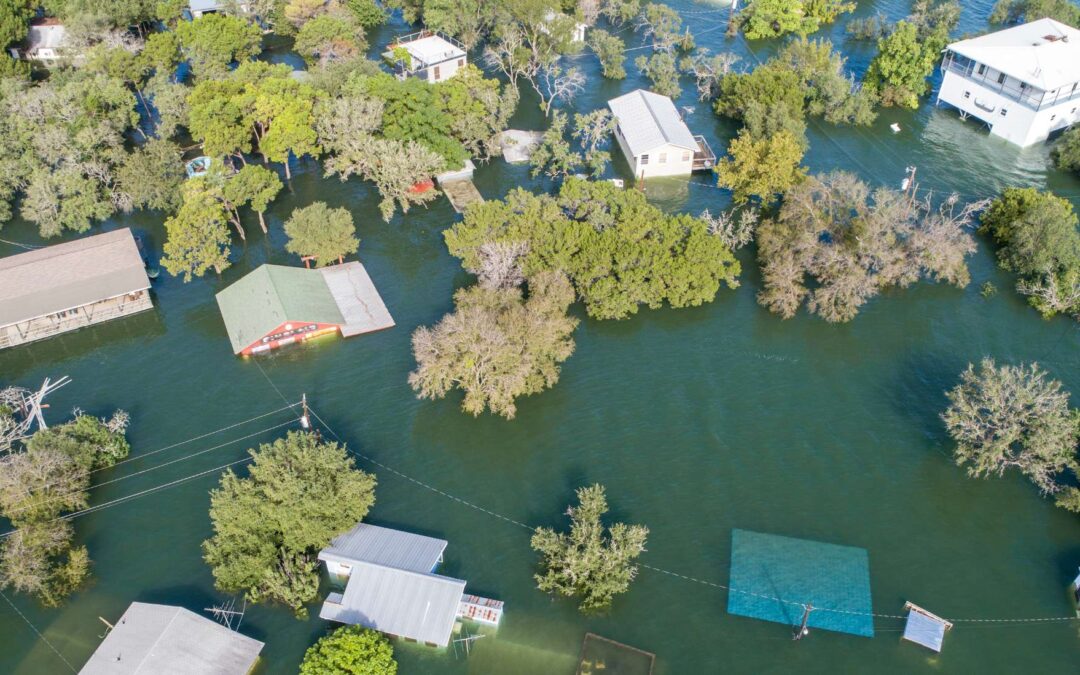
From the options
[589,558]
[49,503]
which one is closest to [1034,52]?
[589,558]

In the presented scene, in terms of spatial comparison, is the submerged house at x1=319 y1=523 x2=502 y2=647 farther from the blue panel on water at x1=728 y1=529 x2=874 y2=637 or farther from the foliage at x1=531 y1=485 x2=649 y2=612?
the blue panel on water at x1=728 y1=529 x2=874 y2=637

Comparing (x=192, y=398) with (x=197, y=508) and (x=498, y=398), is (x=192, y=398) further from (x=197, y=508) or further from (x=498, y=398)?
(x=498, y=398)

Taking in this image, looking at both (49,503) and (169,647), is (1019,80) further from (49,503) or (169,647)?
(49,503)

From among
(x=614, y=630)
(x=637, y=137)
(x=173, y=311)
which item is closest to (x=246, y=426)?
(x=173, y=311)

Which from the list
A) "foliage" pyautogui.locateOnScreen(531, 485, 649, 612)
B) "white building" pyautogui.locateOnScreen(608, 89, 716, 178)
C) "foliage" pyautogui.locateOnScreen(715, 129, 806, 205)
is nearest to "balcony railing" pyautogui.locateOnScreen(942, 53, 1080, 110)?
"foliage" pyautogui.locateOnScreen(715, 129, 806, 205)

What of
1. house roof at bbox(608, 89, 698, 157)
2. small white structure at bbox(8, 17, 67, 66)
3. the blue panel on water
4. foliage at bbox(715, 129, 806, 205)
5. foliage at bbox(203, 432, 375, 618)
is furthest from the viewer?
small white structure at bbox(8, 17, 67, 66)

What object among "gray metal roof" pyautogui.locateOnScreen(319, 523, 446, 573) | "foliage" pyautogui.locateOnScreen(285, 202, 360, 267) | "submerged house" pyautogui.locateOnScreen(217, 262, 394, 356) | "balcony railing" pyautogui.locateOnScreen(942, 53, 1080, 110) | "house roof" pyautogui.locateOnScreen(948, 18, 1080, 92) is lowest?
"gray metal roof" pyautogui.locateOnScreen(319, 523, 446, 573)

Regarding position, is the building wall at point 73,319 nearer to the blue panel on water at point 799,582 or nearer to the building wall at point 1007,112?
the blue panel on water at point 799,582
